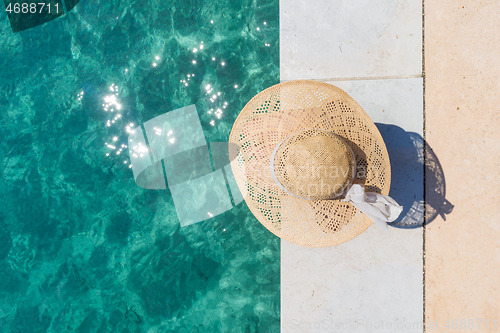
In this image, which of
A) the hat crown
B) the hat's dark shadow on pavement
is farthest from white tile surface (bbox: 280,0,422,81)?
the hat crown

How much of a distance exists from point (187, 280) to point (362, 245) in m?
1.42

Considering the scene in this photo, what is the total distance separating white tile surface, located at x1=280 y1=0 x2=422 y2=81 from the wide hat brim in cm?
63

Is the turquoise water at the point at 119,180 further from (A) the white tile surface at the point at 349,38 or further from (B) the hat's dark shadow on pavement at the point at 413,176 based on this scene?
(B) the hat's dark shadow on pavement at the point at 413,176

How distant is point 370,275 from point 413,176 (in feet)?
2.75

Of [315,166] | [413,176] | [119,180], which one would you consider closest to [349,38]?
[413,176]

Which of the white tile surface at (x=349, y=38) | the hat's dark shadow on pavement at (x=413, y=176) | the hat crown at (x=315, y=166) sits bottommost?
the hat's dark shadow on pavement at (x=413, y=176)

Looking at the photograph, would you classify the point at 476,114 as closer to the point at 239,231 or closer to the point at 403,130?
the point at 403,130

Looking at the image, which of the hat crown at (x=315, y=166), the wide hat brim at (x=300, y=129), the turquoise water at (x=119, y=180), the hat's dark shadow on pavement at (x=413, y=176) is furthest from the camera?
the turquoise water at (x=119, y=180)

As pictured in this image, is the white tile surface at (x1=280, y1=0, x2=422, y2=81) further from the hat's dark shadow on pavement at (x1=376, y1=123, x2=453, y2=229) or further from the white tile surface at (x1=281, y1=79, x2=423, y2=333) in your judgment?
the hat's dark shadow on pavement at (x1=376, y1=123, x2=453, y2=229)

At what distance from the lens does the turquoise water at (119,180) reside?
266cm

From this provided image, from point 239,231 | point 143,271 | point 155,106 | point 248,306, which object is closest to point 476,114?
point 239,231

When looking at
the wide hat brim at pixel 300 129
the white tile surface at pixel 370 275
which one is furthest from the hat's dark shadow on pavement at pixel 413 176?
the wide hat brim at pixel 300 129

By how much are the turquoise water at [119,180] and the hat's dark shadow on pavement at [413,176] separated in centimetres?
105

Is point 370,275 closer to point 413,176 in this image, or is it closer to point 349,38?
point 413,176
